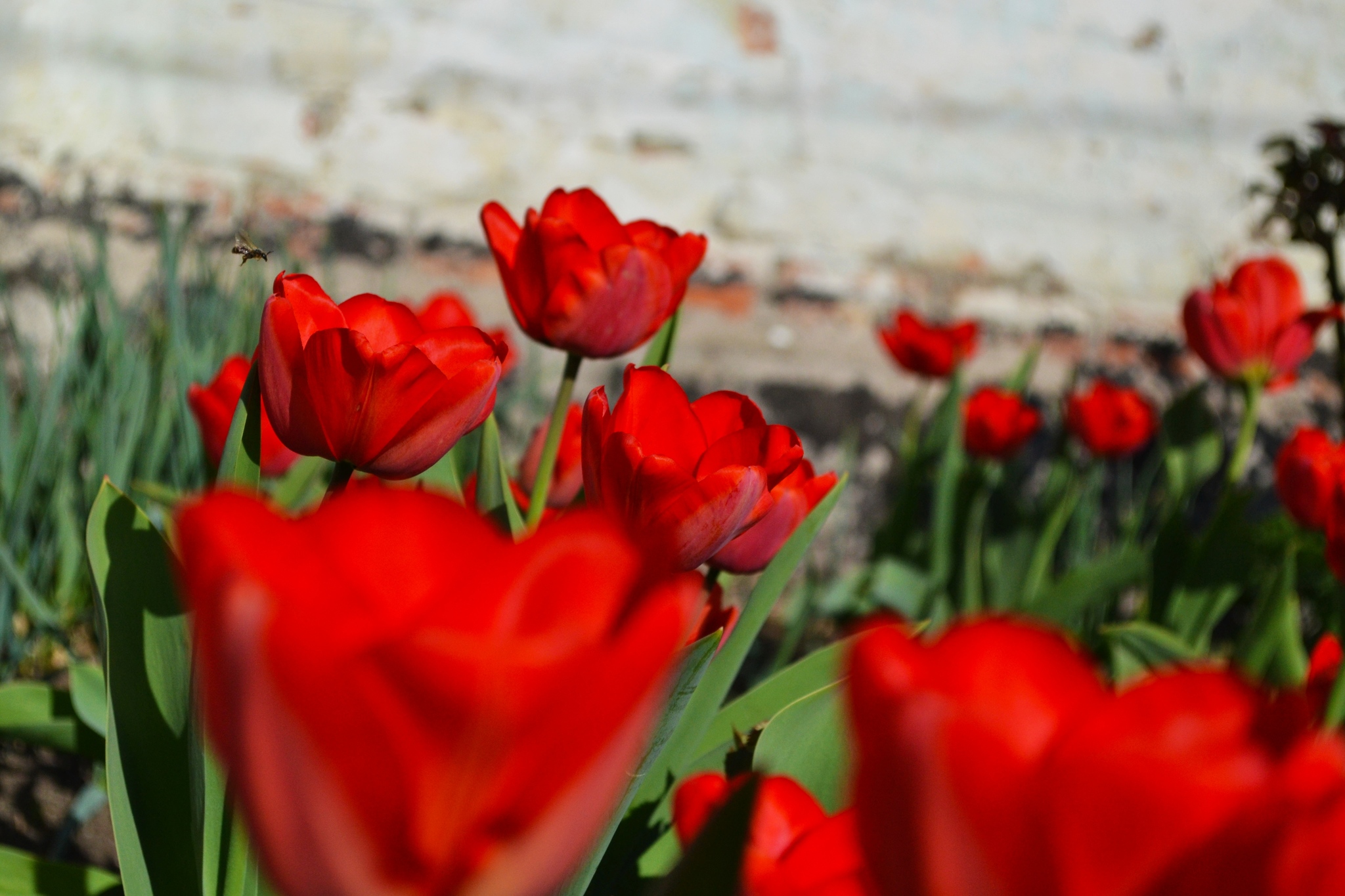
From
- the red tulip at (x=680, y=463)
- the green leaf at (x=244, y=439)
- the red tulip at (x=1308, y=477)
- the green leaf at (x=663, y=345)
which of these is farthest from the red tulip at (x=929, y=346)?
the green leaf at (x=244, y=439)

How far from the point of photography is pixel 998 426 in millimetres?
1331

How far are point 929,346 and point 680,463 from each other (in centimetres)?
109

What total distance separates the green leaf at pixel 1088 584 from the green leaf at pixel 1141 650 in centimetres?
18

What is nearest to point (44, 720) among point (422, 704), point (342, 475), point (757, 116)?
point (342, 475)

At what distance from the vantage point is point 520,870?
0.16 meters

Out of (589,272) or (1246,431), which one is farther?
(1246,431)

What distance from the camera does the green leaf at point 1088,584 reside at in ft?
3.27

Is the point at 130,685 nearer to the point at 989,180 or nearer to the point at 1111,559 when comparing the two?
the point at 1111,559

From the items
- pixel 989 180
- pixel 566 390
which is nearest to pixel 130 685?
pixel 566 390

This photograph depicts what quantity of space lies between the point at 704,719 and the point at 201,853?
0.22 metres

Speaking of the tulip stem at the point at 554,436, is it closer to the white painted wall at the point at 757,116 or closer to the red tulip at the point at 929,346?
the red tulip at the point at 929,346

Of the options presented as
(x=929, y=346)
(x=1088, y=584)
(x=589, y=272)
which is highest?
(x=589, y=272)

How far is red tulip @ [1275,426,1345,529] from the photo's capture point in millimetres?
755

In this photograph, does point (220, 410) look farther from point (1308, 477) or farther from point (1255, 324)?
point (1255, 324)
